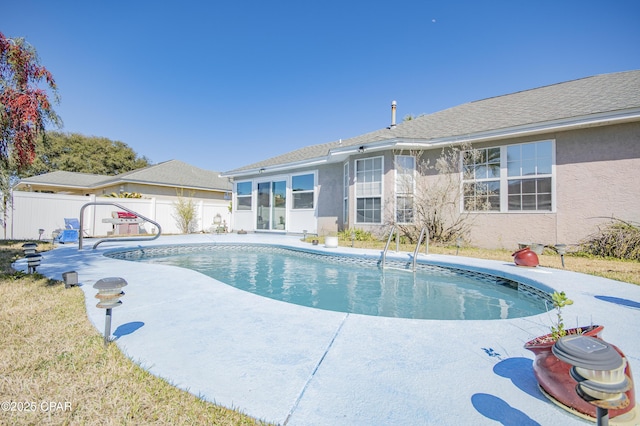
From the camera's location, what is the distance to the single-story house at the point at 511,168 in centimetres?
784

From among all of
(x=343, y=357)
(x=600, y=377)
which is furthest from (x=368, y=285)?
(x=600, y=377)

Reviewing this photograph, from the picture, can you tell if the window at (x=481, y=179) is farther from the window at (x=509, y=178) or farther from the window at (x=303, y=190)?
the window at (x=303, y=190)

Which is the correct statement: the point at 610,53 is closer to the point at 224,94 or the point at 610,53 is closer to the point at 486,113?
the point at 486,113

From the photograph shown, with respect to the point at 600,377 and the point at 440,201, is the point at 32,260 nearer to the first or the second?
the point at 600,377

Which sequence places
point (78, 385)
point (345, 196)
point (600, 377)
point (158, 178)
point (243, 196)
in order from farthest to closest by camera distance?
point (158, 178)
point (243, 196)
point (345, 196)
point (78, 385)
point (600, 377)

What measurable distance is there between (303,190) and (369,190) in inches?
168

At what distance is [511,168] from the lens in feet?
30.5

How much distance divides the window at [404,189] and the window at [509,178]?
1.81m

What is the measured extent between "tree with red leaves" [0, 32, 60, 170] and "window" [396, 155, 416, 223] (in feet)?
33.0

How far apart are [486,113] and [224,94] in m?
13.9

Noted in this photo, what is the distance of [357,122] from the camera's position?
19.8 m

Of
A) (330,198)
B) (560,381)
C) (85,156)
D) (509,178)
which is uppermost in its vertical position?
(85,156)

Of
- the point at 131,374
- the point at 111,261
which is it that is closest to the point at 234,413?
the point at 131,374

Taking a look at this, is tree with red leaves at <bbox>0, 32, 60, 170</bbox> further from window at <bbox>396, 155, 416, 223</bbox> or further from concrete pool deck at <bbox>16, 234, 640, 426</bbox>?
window at <bbox>396, 155, 416, 223</bbox>
